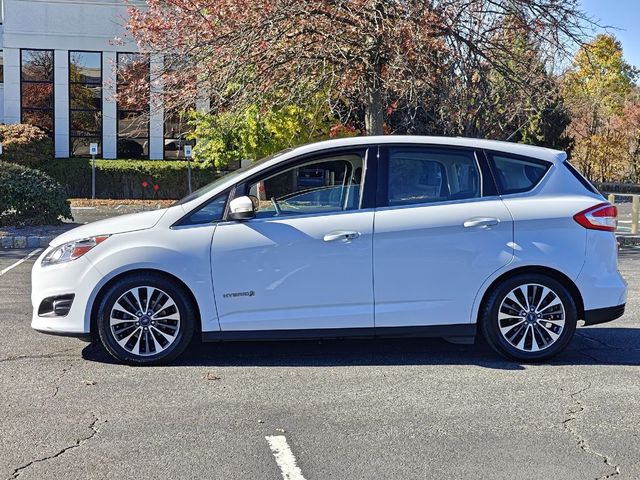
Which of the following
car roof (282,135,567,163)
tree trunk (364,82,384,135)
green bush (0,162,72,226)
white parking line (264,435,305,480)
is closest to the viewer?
white parking line (264,435,305,480)

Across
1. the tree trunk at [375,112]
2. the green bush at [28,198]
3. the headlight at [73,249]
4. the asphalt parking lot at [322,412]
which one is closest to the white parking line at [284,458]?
the asphalt parking lot at [322,412]

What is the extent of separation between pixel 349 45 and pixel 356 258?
9.65m

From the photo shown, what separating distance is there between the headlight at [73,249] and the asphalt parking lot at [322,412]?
0.82 m

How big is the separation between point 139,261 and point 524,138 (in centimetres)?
3089

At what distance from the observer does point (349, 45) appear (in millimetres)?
14938

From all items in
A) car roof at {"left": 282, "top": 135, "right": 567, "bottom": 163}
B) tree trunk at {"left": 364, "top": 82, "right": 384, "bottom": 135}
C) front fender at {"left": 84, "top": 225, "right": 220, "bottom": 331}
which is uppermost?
tree trunk at {"left": 364, "top": 82, "right": 384, "bottom": 135}

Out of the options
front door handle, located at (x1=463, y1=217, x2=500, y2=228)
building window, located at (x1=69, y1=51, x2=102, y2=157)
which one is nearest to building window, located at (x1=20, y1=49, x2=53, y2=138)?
building window, located at (x1=69, y1=51, x2=102, y2=157)

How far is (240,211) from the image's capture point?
6.03 m

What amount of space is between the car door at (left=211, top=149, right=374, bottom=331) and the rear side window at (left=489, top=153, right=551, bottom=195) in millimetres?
1100

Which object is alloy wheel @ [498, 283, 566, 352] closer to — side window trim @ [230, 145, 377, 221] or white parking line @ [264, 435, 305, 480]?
side window trim @ [230, 145, 377, 221]

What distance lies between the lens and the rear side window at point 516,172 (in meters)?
6.37

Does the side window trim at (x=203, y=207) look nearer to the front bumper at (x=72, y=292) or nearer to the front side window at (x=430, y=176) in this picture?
the front bumper at (x=72, y=292)

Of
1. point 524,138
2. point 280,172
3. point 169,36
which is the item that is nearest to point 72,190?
point 169,36

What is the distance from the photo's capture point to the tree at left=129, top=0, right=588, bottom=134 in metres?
14.4
